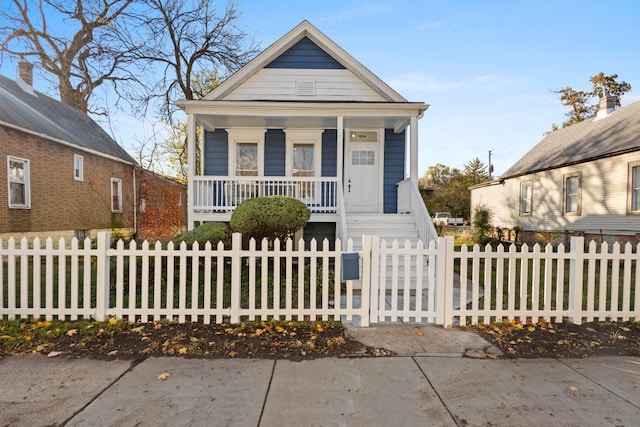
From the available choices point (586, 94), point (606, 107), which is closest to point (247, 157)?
point (606, 107)

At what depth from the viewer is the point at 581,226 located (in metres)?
12.9

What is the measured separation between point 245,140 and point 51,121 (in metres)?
9.93

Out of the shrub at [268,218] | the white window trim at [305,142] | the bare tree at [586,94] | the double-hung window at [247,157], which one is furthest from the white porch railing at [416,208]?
the bare tree at [586,94]

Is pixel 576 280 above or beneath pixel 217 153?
beneath

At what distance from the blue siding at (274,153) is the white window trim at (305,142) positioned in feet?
0.53

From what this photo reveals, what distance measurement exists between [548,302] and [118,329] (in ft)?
18.2

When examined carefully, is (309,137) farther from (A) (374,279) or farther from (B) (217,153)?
(A) (374,279)

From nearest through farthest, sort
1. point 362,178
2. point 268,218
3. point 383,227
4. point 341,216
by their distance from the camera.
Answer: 1. point 268,218
2. point 341,216
3. point 383,227
4. point 362,178

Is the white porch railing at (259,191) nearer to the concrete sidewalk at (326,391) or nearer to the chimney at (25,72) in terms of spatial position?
the concrete sidewalk at (326,391)

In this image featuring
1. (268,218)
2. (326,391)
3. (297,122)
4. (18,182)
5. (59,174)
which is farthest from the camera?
(59,174)

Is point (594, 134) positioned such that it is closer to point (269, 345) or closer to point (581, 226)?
point (581, 226)

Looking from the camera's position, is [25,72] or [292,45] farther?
[25,72]

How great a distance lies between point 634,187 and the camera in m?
10.8

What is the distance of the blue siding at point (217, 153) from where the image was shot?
10.5 meters
